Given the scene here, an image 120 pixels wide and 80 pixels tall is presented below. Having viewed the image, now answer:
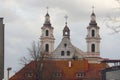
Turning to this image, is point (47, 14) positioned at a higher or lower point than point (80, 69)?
higher

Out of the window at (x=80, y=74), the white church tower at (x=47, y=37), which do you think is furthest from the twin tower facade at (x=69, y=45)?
the window at (x=80, y=74)

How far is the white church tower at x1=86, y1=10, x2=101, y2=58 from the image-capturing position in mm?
141125

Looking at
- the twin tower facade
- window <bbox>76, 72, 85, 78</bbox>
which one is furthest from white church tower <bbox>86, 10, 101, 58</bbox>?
window <bbox>76, 72, 85, 78</bbox>

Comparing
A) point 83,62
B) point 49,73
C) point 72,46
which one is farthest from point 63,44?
point 49,73

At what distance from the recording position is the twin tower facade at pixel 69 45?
140m

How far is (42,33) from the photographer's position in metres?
147

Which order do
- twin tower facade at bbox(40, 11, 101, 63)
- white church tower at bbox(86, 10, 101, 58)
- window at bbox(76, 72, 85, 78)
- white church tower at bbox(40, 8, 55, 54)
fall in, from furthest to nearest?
white church tower at bbox(40, 8, 55, 54), white church tower at bbox(86, 10, 101, 58), twin tower facade at bbox(40, 11, 101, 63), window at bbox(76, 72, 85, 78)

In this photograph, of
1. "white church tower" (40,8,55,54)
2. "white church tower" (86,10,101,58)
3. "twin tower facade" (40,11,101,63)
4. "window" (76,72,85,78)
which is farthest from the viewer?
"white church tower" (40,8,55,54)

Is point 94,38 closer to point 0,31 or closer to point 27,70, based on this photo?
point 27,70

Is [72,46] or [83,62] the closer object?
[83,62]

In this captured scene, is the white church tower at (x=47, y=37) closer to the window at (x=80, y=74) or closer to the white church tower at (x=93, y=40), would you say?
the white church tower at (x=93, y=40)

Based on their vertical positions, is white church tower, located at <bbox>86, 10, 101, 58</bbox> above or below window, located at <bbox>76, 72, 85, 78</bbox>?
above

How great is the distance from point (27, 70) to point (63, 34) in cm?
7633

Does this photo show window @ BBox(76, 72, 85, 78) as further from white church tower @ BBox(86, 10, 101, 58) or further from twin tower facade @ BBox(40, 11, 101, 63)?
white church tower @ BBox(86, 10, 101, 58)
